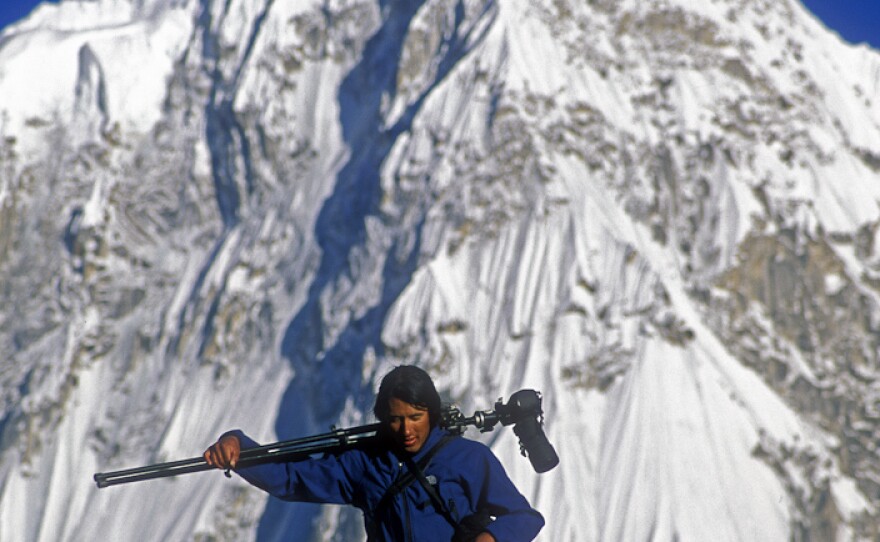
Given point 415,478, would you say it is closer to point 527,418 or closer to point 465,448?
point 465,448

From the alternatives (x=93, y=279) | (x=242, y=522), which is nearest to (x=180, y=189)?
(x=93, y=279)

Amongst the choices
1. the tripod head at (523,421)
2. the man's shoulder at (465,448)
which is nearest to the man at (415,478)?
the man's shoulder at (465,448)

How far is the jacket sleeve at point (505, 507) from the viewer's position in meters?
7.23

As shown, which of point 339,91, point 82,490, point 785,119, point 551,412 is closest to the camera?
point 551,412

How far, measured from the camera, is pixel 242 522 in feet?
348

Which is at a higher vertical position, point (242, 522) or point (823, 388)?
point (242, 522)

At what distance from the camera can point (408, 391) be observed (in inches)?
293

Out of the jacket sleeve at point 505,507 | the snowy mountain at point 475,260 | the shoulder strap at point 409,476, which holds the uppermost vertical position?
the snowy mountain at point 475,260

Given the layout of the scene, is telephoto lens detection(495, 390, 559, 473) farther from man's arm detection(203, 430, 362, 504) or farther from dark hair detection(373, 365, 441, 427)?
man's arm detection(203, 430, 362, 504)

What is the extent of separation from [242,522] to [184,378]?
24.4 m

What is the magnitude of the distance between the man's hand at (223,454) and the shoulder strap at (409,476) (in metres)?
0.86

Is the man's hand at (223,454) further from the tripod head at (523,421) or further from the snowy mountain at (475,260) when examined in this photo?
the snowy mountain at (475,260)

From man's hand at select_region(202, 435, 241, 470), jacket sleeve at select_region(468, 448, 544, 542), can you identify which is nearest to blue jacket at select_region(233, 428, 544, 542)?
jacket sleeve at select_region(468, 448, 544, 542)

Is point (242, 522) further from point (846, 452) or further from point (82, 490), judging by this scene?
point (846, 452)
